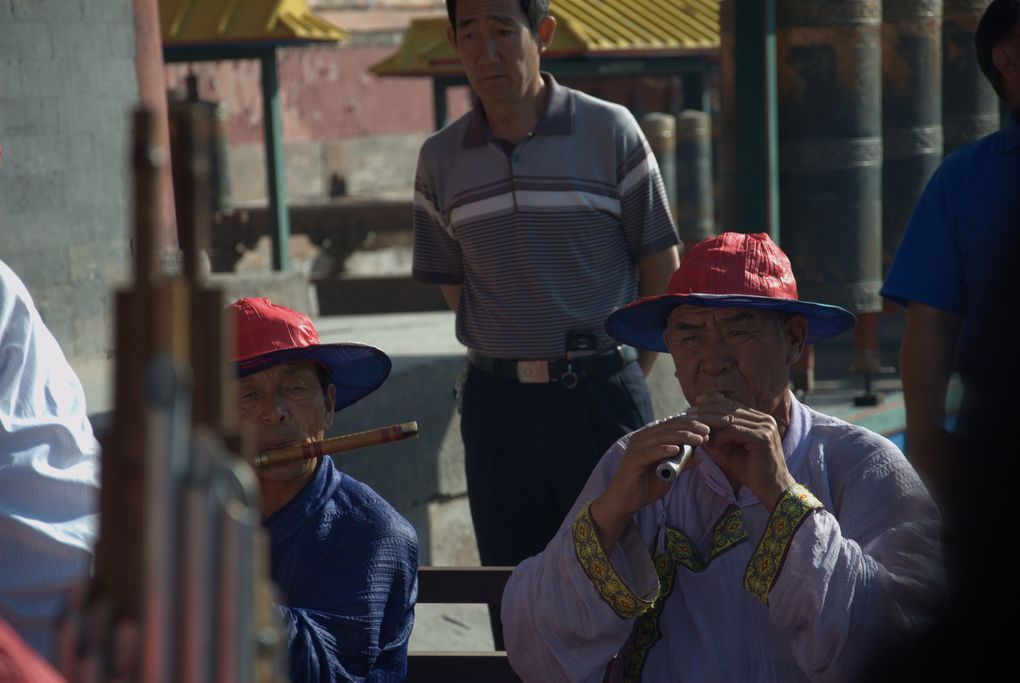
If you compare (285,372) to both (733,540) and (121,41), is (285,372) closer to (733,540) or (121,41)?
(733,540)

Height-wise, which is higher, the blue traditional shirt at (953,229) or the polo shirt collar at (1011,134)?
the polo shirt collar at (1011,134)

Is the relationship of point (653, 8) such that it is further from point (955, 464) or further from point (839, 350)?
point (955, 464)

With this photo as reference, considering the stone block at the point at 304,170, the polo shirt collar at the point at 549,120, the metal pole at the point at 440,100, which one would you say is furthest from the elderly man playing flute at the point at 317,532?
the stone block at the point at 304,170

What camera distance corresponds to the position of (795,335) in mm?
2510

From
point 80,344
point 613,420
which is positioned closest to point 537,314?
point 613,420

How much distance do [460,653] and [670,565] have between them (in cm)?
57

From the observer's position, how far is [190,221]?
813mm

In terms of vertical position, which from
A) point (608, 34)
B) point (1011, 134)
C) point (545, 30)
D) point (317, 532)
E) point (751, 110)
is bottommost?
point (317, 532)

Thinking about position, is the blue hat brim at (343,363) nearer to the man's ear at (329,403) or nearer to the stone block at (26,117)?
the man's ear at (329,403)

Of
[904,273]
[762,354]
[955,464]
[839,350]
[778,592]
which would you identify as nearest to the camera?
[955,464]

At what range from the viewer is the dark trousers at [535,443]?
3.36 metres

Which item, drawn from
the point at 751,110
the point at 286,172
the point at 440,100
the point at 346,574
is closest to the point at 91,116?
the point at 751,110

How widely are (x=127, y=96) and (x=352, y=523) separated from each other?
12.9 feet

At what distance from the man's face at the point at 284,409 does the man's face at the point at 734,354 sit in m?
0.64
